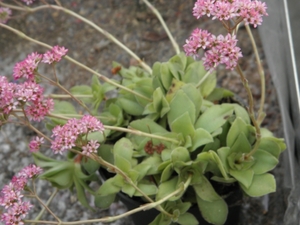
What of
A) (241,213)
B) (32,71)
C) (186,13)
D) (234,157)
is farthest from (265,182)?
(186,13)

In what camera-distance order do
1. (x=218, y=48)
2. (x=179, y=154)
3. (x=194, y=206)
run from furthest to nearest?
(x=194, y=206) → (x=179, y=154) → (x=218, y=48)

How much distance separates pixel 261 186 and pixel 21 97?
0.57 meters

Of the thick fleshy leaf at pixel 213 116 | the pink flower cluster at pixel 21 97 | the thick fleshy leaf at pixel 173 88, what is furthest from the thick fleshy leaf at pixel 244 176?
the pink flower cluster at pixel 21 97

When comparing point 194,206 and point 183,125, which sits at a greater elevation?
point 183,125

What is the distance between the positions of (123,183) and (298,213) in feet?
1.45

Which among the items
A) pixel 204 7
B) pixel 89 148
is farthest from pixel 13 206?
pixel 204 7

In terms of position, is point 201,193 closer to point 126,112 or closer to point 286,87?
point 126,112

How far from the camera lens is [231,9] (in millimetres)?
885

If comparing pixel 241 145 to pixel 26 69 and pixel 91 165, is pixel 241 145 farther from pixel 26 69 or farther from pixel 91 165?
pixel 26 69

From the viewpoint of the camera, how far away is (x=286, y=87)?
150 centimetres

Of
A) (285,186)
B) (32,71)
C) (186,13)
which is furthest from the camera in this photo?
(186,13)

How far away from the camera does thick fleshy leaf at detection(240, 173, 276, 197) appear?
3.87 feet

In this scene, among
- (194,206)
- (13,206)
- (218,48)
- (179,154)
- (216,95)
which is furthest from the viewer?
(216,95)

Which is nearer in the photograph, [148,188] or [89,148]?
[89,148]
